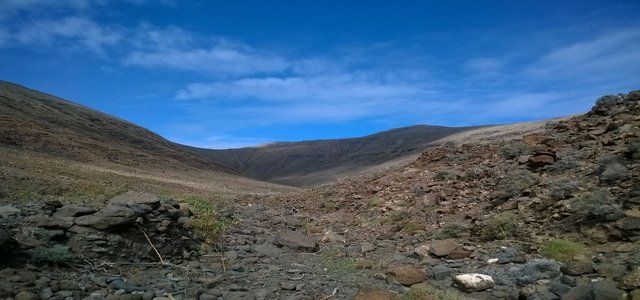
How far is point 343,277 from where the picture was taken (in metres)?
6.05

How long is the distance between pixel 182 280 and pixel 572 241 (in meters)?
5.37

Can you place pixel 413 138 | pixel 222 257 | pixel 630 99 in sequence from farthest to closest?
pixel 413 138, pixel 630 99, pixel 222 257

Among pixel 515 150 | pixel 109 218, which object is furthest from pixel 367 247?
pixel 515 150

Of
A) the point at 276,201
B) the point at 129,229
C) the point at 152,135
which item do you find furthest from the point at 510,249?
the point at 152,135

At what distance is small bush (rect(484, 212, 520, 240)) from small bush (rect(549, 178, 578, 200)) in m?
0.75

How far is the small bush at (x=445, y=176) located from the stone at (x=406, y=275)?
16.4 ft

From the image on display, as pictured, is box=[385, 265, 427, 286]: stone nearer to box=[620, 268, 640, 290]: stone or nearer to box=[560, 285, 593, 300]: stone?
box=[560, 285, 593, 300]: stone

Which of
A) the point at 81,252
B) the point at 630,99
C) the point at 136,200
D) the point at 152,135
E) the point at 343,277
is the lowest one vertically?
the point at 343,277

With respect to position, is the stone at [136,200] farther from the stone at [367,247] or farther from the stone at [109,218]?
the stone at [367,247]

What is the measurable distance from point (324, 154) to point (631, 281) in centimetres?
6765

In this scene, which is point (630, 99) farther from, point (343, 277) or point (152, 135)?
point (152, 135)

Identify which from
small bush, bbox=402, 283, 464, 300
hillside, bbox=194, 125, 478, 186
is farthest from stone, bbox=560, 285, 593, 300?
hillside, bbox=194, 125, 478, 186

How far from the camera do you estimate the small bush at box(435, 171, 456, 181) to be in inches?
416

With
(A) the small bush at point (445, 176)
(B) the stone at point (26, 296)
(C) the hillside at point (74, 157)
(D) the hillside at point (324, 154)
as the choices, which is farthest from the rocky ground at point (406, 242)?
(D) the hillside at point (324, 154)
